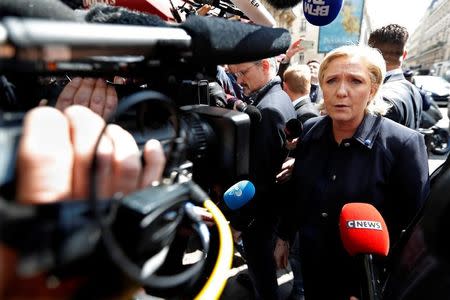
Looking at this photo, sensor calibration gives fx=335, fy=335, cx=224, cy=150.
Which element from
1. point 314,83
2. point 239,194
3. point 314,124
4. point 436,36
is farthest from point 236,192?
Answer: point 436,36

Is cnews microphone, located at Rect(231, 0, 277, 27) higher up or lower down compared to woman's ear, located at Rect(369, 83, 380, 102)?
higher up

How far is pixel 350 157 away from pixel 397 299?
0.79 meters

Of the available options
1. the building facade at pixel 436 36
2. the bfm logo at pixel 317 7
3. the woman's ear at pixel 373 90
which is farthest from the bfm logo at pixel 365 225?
the building facade at pixel 436 36

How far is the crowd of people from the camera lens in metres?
0.43

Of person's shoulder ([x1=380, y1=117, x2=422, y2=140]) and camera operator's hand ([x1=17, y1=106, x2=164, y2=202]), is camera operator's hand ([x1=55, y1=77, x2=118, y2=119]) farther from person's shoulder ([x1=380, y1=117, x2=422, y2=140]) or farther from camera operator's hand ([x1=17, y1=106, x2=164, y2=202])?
person's shoulder ([x1=380, y1=117, x2=422, y2=140])

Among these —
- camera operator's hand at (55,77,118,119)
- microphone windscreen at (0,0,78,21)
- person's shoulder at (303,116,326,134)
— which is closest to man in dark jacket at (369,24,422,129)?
person's shoulder at (303,116,326,134)

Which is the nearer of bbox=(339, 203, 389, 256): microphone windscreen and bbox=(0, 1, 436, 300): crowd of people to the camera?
bbox=(0, 1, 436, 300): crowd of people

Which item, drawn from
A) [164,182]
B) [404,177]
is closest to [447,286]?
[164,182]

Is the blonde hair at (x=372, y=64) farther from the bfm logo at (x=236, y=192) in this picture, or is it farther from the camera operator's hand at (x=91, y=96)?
the camera operator's hand at (x=91, y=96)

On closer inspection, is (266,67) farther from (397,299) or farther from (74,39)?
(74,39)

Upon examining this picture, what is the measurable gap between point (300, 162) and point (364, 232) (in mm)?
730

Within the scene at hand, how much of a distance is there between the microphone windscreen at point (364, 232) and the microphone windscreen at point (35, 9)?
0.96m

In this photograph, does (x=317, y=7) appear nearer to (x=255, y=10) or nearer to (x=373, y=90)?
(x=373, y=90)

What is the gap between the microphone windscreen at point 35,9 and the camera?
0.58 meters
